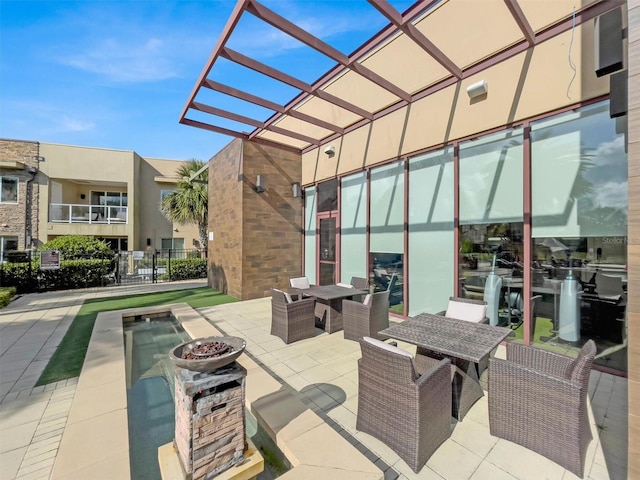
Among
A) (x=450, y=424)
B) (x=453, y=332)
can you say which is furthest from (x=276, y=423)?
(x=453, y=332)

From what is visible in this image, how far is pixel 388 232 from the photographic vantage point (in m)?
6.00

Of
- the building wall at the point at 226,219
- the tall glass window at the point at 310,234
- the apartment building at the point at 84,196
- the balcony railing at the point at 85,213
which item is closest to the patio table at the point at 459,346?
the tall glass window at the point at 310,234

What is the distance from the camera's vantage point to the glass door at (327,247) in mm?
7484

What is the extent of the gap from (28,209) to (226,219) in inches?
510

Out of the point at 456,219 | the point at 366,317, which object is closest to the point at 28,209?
the point at 366,317

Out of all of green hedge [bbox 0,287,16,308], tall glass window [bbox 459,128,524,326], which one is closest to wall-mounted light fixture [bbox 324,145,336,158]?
tall glass window [bbox 459,128,524,326]

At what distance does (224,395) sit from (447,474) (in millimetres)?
1605

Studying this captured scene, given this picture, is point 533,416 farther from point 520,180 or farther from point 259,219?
point 259,219

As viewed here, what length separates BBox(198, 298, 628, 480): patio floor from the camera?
76.6 inches

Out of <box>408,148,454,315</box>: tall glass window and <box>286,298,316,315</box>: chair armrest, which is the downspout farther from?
→ <box>408,148,454,315</box>: tall glass window

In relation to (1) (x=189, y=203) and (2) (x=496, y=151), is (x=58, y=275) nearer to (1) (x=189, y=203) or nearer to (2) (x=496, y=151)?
(1) (x=189, y=203)

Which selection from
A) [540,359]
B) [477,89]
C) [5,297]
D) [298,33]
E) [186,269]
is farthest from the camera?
[186,269]

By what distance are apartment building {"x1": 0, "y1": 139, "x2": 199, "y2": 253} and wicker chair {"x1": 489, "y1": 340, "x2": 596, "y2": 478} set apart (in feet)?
59.9

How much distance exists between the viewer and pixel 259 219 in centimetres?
780
